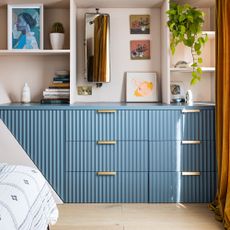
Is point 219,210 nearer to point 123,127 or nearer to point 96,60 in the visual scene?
point 123,127

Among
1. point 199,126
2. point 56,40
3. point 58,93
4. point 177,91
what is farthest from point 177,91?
point 56,40

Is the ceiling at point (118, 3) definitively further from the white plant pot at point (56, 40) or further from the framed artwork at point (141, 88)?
the framed artwork at point (141, 88)

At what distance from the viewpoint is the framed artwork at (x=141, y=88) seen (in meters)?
3.67

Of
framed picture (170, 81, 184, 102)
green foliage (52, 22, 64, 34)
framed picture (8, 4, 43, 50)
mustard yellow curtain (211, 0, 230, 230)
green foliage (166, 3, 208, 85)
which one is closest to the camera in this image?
mustard yellow curtain (211, 0, 230, 230)

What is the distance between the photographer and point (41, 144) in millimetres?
3277

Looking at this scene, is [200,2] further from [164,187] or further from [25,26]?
[164,187]

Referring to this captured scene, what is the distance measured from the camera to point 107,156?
129 inches

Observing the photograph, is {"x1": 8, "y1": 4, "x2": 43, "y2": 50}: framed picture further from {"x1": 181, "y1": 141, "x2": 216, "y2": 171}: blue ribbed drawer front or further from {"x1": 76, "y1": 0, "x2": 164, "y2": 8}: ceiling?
{"x1": 181, "y1": 141, "x2": 216, "y2": 171}: blue ribbed drawer front

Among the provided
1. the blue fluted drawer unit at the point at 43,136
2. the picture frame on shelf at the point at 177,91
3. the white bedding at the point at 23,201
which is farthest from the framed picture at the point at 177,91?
the white bedding at the point at 23,201

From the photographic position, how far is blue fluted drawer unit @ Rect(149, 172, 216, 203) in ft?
10.8

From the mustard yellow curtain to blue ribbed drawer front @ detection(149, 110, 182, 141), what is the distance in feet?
1.22

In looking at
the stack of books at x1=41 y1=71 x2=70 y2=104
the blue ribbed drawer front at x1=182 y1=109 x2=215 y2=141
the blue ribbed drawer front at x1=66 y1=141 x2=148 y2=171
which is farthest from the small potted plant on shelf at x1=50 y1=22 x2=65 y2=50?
the blue ribbed drawer front at x1=182 y1=109 x2=215 y2=141

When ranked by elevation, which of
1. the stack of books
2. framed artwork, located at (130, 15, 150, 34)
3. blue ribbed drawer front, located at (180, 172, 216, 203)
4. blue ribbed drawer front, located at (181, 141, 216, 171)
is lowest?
blue ribbed drawer front, located at (180, 172, 216, 203)

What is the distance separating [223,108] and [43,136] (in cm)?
157
